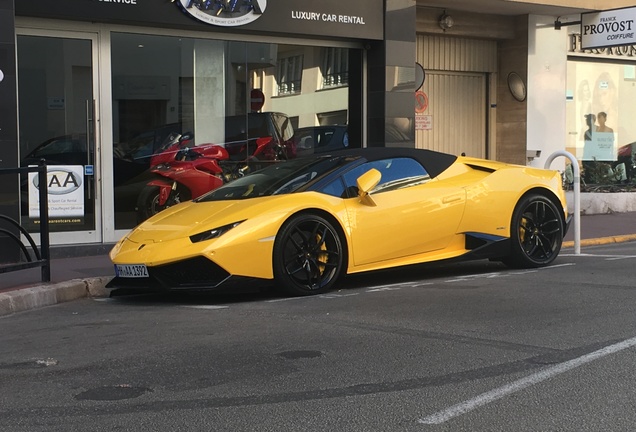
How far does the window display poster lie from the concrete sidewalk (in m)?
0.56

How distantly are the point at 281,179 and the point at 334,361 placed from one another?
10.5 ft

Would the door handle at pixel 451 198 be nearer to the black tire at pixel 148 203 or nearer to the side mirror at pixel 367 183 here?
the side mirror at pixel 367 183

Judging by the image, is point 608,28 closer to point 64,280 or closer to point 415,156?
point 415,156

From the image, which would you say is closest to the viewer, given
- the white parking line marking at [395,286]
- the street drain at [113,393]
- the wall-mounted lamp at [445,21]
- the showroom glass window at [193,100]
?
the street drain at [113,393]

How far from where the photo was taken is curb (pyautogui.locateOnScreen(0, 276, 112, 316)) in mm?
7164

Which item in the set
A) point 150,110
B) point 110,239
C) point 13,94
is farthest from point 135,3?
point 110,239

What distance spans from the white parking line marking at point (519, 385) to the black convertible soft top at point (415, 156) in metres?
3.36

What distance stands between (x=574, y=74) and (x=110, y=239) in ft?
35.4

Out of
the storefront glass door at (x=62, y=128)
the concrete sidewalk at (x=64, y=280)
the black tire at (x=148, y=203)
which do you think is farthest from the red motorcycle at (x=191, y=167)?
the concrete sidewalk at (x=64, y=280)

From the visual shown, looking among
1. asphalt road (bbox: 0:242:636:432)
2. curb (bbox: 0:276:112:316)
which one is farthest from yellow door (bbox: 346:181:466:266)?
curb (bbox: 0:276:112:316)

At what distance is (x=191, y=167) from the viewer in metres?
12.1

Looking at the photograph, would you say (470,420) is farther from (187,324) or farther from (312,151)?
(312,151)

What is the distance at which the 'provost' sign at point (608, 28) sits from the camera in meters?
14.9

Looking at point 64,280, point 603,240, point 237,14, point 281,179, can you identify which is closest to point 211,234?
point 281,179
